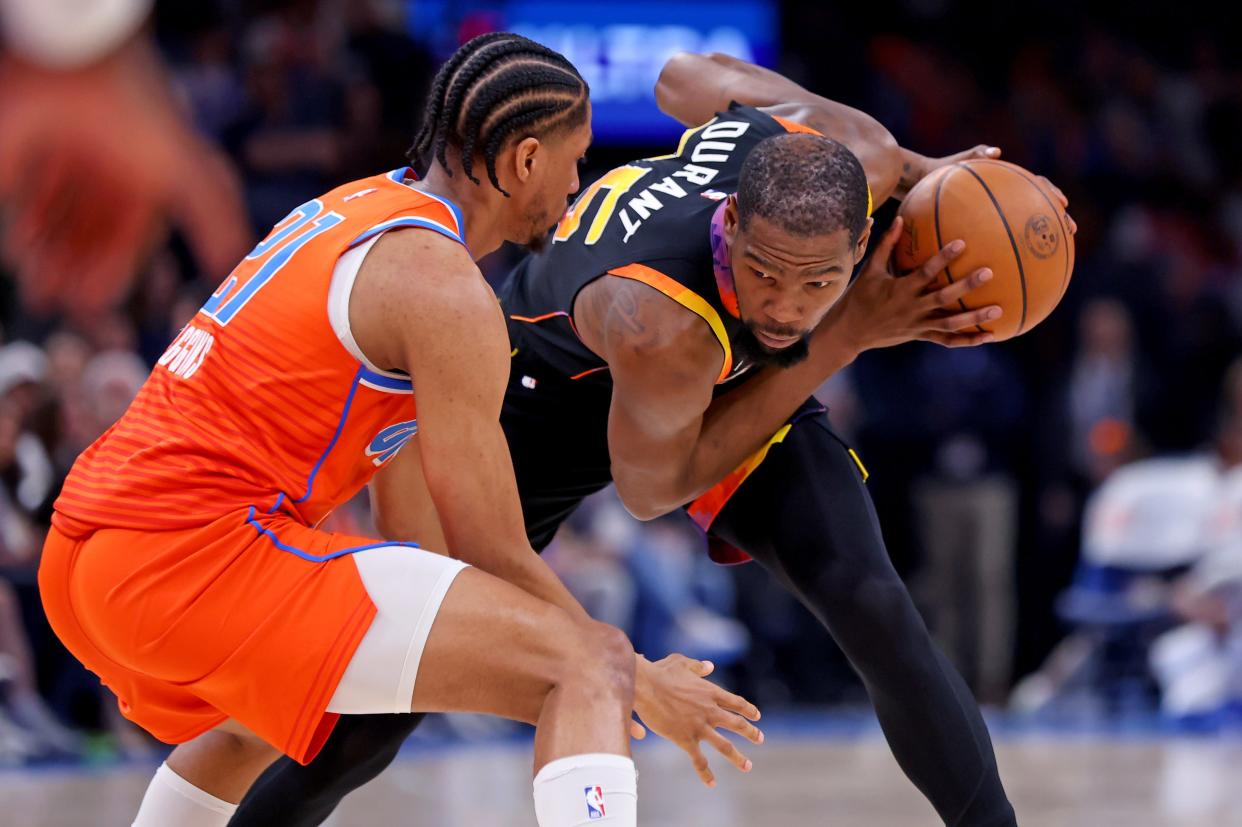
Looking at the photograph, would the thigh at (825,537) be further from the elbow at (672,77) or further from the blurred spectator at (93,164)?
the blurred spectator at (93,164)

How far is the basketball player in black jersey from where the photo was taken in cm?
340

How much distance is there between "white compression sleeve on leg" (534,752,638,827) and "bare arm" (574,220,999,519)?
1.06 metres

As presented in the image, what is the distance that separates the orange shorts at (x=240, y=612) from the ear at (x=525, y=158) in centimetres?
79

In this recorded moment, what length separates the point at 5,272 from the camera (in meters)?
8.89

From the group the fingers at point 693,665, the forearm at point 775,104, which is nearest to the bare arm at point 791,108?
the forearm at point 775,104

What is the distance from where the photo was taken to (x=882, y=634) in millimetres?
3578

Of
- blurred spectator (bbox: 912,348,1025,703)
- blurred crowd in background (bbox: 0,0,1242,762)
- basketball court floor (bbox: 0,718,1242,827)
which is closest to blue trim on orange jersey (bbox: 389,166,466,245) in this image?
basketball court floor (bbox: 0,718,1242,827)

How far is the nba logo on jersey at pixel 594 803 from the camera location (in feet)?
8.89

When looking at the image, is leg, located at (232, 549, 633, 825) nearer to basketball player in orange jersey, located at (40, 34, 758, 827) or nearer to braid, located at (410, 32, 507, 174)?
basketball player in orange jersey, located at (40, 34, 758, 827)

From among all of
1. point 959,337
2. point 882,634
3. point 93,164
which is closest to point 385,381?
point 882,634

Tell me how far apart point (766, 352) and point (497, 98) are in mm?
956

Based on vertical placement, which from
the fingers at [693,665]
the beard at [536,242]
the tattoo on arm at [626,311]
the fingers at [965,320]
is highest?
the beard at [536,242]

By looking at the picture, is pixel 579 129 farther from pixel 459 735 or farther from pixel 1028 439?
pixel 1028 439

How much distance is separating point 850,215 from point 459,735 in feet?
18.9
